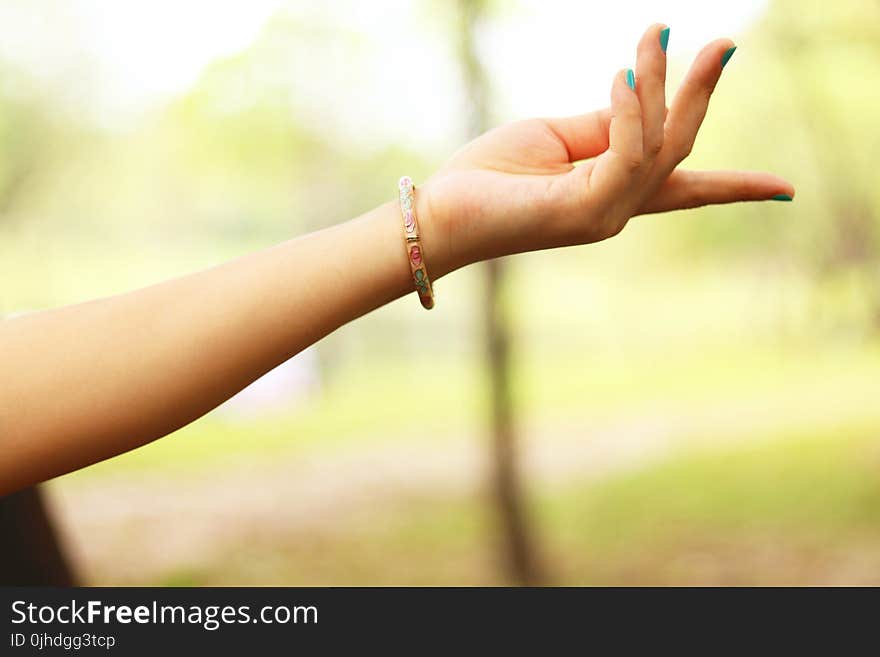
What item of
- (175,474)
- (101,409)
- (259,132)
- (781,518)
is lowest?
(101,409)

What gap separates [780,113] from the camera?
5262mm

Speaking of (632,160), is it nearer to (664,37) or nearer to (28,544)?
(664,37)

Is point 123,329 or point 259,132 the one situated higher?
point 259,132

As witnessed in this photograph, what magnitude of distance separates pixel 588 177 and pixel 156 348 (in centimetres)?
62

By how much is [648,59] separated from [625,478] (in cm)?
475

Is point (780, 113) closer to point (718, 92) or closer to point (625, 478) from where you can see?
point (718, 92)

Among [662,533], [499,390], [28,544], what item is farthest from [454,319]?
[28,544]

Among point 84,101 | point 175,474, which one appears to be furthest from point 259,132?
point 175,474

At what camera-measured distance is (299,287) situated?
34.3 inches

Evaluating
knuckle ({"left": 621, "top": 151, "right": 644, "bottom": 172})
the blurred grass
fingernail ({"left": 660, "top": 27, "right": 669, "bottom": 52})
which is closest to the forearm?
knuckle ({"left": 621, "top": 151, "right": 644, "bottom": 172})

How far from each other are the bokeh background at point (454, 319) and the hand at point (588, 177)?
324 centimetres

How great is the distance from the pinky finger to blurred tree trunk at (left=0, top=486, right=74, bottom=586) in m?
1.25

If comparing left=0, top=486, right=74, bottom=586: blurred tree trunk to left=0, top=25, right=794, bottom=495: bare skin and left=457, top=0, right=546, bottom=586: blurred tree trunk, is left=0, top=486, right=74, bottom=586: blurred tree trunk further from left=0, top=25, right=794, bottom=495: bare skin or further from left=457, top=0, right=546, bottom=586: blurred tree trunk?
left=457, top=0, right=546, bottom=586: blurred tree trunk
